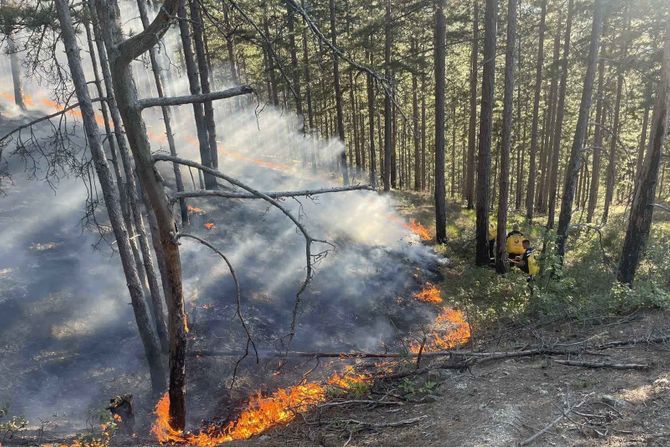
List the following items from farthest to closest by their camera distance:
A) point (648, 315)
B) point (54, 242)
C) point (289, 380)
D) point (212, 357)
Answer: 1. point (54, 242)
2. point (212, 357)
3. point (289, 380)
4. point (648, 315)

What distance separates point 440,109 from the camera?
53.7 ft

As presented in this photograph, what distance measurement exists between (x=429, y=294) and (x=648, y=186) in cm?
707

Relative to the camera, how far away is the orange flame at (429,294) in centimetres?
1420

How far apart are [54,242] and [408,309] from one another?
1175 cm

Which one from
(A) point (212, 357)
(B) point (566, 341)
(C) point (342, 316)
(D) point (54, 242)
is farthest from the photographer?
(D) point (54, 242)

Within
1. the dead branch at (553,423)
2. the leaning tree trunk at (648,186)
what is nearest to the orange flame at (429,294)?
the leaning tree trunk at (648,186)

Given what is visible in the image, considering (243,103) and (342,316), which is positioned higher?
(243,103)

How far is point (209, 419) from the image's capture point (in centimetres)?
893

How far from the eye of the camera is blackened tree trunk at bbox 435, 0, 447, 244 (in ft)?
50.0

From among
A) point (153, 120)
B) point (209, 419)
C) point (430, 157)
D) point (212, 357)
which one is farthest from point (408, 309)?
point (153, 120)

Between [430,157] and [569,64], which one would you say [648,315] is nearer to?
[569,64]

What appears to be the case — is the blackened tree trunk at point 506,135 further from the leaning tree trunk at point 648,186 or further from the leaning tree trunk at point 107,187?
the leaning tree trunk at point 107,187

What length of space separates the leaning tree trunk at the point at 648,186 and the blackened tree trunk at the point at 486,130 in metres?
5.12

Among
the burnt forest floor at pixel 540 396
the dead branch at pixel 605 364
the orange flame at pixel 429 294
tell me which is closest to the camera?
the burnt forest floor at pixel 540 396
